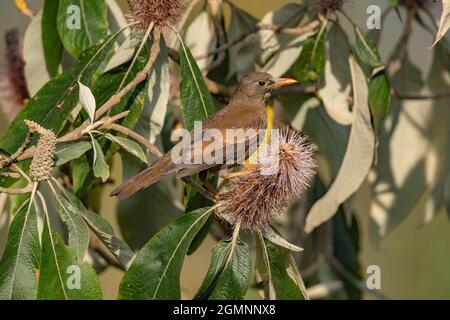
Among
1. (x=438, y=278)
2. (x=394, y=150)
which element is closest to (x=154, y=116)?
(x=394, y=150)

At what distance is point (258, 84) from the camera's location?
12.6ft

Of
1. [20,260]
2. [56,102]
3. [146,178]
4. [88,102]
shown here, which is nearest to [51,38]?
[56,102]

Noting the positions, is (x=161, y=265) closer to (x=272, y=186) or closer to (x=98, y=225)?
(x=98, y=225)

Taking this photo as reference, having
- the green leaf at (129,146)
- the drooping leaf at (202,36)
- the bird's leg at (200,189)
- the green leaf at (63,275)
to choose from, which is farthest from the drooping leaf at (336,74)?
the green leaf at (63,275)

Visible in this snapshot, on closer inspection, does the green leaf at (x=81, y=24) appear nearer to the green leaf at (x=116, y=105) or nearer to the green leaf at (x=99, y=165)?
the green leaf at (x=116, y=105)

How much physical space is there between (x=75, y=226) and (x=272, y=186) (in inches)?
24.4

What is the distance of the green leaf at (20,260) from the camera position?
2836mm

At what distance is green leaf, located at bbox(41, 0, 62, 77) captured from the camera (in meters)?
3.76

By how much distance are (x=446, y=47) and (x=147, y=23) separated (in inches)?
68.8

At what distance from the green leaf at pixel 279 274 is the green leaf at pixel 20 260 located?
725 millimetres

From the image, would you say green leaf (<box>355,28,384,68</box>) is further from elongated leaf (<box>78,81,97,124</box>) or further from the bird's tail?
elongated leaf (<box>78,81,97,124</box>)

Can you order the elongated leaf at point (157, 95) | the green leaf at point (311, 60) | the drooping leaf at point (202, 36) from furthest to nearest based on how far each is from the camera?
the drooping leaf at point (202, 36), the green leaf at point (311, 60), the elongated leaf at point (157, 95)

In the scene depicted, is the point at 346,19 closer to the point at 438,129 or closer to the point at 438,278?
the point at 438,129

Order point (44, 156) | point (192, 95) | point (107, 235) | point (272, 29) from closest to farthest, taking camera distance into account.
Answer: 1. point (44, 156)
2. point (107, 235)
3. point (192, 95)
4. point (272, 29)
